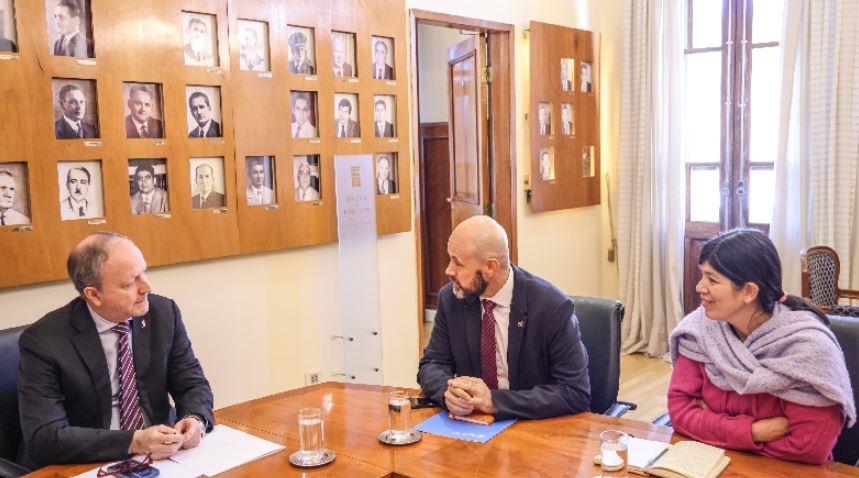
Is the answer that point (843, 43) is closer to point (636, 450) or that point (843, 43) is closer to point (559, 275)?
point (559, 275)

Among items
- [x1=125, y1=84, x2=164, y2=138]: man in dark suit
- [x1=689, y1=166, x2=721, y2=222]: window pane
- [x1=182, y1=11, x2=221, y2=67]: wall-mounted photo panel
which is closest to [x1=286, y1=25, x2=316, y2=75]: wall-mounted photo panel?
[x1=182, y1=11, x2=221, y2=67]: wall-mounted photo panel

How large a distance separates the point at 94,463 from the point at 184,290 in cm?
140

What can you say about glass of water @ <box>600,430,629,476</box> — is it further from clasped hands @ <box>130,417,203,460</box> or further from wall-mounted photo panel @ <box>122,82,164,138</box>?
wall-mounted photo panel @ <box>122,82,164,138</box>

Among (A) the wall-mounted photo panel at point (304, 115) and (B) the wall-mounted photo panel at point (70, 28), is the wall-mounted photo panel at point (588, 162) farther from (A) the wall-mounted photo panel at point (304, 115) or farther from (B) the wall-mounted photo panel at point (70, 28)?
(B) the wall-mounted photo panel at point (70, 28)

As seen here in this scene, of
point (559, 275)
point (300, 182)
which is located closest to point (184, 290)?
point (300, 182)

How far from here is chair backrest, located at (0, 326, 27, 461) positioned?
222cm

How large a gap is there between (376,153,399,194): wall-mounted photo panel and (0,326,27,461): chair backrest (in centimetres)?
207

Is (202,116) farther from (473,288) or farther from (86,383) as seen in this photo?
(473,288)

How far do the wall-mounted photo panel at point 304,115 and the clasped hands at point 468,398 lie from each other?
184 cm

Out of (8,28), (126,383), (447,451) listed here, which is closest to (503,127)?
(8,28)

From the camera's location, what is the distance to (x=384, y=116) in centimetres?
404

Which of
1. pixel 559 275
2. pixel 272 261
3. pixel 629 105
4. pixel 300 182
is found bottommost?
pixel 559 275

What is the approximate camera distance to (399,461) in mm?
1831

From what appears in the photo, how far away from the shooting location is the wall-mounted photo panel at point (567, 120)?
5.35m
